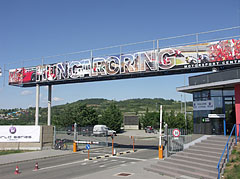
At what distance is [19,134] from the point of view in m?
25.0

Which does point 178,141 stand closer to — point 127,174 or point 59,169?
point 127,174

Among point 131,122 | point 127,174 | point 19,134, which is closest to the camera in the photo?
point 127,174

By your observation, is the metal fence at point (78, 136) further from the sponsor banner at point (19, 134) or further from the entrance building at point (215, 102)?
the entrance building at point (215, 102)

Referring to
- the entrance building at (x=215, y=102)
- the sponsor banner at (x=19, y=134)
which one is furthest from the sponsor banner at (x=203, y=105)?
the sponsor banner at (x=19, y=134)

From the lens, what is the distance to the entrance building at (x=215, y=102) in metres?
16.8

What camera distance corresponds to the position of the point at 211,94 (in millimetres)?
17969

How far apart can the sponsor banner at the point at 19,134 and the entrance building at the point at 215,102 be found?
15.3 m

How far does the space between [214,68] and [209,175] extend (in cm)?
1184

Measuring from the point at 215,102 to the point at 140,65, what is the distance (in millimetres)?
9325

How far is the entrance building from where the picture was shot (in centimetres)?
1678

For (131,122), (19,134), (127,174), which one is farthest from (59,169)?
(131,122)

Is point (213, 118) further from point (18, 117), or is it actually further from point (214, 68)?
point (18, 117)

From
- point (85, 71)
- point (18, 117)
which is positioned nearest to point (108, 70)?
point (85, 71)

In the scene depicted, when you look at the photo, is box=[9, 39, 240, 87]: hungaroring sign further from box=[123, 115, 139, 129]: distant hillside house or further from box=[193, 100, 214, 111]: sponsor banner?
box=[123, 115, 139, 129]: distant hillside house
